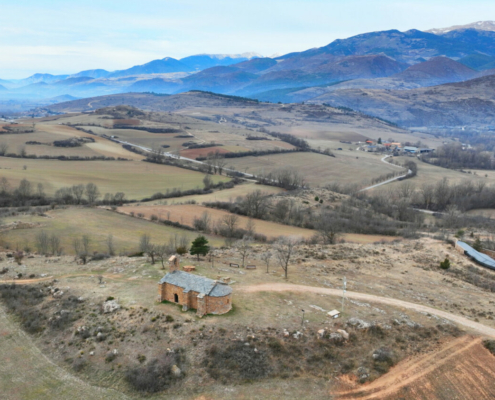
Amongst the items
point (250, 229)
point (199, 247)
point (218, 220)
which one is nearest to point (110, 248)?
point (199, 247)

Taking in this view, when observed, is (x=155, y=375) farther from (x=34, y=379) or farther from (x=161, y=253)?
(x=161, y=253)

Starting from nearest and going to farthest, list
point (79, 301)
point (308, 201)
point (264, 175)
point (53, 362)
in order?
point (53, 362), point (79, 301), point (308, 201), point (264, 175)

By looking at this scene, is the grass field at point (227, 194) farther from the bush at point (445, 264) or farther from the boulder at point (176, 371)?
the boulder at point (176, 371)

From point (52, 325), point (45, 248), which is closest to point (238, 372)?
point (52, 325)

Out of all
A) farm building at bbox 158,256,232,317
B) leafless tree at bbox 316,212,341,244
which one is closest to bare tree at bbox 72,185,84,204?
leafless tree at bbox 316,212,341,244

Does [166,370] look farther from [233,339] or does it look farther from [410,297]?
[410,297]
